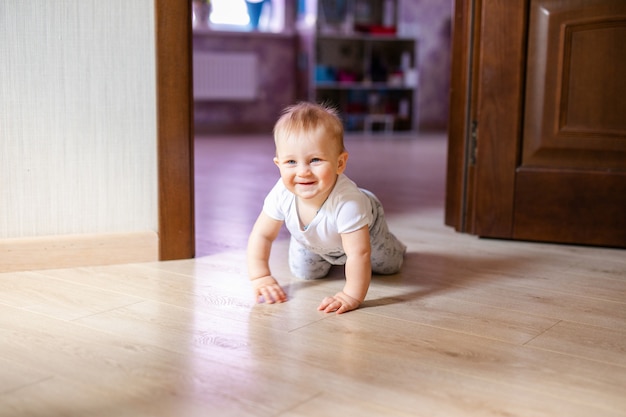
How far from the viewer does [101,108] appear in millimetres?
1594

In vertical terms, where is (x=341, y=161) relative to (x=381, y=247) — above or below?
above

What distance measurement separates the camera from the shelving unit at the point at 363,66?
6.48 meters

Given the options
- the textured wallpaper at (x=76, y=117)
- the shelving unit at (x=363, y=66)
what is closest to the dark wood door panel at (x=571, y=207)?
the textured wallpaper at (x=76, y=117)

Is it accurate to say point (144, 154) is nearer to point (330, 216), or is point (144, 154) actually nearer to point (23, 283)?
point (23, 283)

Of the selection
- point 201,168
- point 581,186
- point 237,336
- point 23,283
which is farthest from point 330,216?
point 201,168

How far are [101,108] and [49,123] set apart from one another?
0.37ft

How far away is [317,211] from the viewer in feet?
4.64

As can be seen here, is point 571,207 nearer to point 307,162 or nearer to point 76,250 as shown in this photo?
point 307,162

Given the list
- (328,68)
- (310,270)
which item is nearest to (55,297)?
(310,270)

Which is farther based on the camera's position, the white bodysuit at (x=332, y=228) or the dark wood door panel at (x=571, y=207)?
the dark wood door panel at (x=571, y=207)

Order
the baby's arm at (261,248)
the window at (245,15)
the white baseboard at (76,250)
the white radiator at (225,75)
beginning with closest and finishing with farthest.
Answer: the baby's arm at (261,248)
the white baseboard at (76,250)
the white radiator at (225,75)
the window at (245,15)

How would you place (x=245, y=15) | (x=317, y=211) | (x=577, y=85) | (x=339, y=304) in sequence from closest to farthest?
(x=339, y=304)
(x=317, y=211)
(x=577, y=85)
(x=245, y=15)

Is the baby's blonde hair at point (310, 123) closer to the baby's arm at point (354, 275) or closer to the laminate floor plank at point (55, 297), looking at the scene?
the baby's arm at point (354, 275)

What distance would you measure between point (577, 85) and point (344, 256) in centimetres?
81
